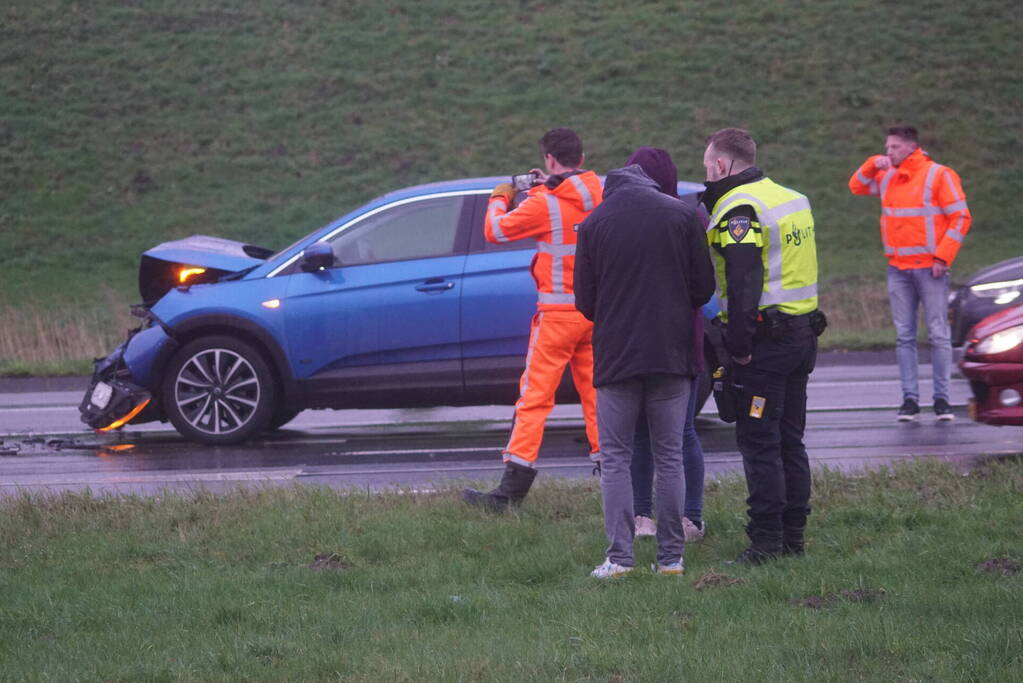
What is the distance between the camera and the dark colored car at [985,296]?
29.4 feet

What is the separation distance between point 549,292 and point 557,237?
0.29 meters

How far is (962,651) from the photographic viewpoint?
175 inches

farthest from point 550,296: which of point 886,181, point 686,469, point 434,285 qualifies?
point 886,181

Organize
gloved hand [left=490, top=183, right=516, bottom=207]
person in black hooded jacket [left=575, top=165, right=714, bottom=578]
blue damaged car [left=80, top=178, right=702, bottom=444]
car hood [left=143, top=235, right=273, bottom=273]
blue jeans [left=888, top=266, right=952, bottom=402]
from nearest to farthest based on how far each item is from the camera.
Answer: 1. person in black hooded jacket [left=575, top=165, right=714, bottom=578]
2. gloved hand [left=490, top=183, right=516, bottom=207]
3. blue damaged car [left=80, top=178, right=702, bottom=444]
4. blue jeans [left=888, top=266, right=952, bottom=402]
5. car hood [left=143, top=235, right=273, bottom=273]

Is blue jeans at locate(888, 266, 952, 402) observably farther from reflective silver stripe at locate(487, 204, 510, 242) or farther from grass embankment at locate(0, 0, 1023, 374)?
grass embankment at locate(0, 0, 1023, 374)

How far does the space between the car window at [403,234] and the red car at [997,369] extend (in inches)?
147

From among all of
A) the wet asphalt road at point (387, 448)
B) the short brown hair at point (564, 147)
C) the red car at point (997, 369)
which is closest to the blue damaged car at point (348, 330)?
the wet asphalt road at point (387, 448)

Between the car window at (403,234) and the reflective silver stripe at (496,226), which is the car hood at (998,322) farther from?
the car window at (403,234)

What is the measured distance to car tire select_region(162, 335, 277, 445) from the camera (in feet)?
32.7

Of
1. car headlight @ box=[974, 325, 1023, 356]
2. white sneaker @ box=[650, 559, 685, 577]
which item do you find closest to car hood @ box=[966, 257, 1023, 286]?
car headlight @ box=[974, 325, 1023, 356]

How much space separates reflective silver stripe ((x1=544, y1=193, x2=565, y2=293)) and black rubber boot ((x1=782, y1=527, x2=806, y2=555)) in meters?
1.74

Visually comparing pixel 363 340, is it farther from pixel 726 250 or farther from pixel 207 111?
pixel 207 111

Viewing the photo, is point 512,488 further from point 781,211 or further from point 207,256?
point 207,256

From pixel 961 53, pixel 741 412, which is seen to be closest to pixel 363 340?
pixel 741 412
